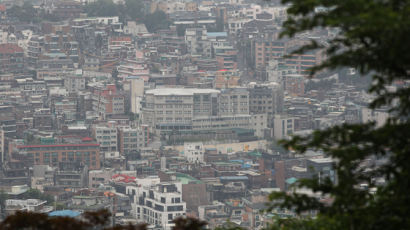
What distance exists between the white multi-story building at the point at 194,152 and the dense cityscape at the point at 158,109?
5 cm

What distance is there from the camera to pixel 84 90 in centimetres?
3241

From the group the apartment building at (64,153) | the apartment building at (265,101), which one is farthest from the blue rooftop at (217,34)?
the apartment building at (64,153)

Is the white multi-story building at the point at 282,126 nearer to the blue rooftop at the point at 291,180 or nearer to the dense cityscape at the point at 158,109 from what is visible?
the dense cityscape at the point at 158,109

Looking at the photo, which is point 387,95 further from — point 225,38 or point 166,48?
point 225,38

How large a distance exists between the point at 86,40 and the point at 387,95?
118 feet

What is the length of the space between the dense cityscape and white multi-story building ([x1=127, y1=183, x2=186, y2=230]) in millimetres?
29

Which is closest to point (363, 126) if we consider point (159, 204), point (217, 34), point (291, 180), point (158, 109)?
point (159, 204)

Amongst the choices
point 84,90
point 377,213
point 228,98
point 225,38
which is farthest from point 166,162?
point 377,213

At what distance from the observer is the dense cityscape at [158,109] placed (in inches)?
808

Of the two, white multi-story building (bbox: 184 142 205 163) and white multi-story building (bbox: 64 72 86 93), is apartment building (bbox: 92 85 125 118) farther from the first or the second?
white multi-story building (bbox: 184 142 205 163)

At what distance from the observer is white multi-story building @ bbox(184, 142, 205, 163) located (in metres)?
24.9

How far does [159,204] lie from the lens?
19141mm

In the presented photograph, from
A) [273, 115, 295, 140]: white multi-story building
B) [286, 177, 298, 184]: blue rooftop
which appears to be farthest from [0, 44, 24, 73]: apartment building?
[286, 177, 298, 184]: blue rooftop

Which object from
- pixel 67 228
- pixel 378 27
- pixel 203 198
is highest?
pixel 378 27
